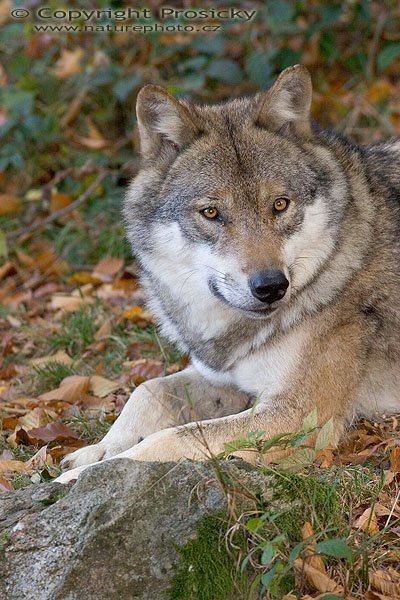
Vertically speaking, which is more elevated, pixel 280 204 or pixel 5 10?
pixel 5 10

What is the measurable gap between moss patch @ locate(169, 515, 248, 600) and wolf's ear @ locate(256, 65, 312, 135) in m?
2.11

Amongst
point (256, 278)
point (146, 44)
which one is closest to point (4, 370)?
point (256, 278)

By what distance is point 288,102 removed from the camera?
15.2 ft

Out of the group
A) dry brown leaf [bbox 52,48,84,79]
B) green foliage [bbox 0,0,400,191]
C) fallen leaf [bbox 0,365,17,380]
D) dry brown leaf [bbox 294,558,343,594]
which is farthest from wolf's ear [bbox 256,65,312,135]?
dry brown leaf [bbox 52,48,84,79]

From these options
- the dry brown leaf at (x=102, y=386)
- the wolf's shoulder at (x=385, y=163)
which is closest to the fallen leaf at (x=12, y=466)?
the dry brown leaf at (x=102, y=386)

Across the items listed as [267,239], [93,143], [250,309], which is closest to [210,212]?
[267,239]

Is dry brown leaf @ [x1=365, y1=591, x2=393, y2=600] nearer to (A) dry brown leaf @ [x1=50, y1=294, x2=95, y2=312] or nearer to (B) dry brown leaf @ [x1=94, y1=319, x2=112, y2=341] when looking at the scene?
(B) dry brown leaf @ [x1=94, y1=319, x2=112, y2=341]

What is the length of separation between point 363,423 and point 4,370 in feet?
8.40

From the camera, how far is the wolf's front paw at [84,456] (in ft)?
15.0

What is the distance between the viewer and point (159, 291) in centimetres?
495

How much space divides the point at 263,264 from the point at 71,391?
1928 millimetres

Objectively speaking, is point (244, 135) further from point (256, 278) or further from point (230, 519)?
point (230, 519)

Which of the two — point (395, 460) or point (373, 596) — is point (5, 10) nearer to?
point (395, 460)

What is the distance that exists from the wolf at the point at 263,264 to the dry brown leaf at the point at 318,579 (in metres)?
0.93
